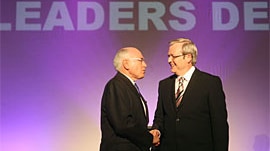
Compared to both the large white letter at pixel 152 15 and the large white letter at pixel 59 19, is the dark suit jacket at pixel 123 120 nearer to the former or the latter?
the large white letter at pixel 152 15

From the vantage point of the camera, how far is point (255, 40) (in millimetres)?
3803

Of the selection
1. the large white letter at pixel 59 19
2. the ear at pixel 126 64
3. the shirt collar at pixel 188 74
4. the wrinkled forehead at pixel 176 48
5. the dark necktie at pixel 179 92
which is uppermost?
the large white letter at pixel 59 19

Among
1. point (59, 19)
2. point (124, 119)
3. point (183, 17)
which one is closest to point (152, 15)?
point (183, 17)

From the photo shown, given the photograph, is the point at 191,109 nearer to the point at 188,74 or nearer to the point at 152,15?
the point at 188,74

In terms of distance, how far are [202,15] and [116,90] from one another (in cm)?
163

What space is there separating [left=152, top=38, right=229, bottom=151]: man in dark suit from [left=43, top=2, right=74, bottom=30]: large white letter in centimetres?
148

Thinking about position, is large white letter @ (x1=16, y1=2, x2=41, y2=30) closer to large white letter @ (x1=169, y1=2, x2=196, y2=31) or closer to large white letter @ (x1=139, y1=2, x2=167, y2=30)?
large white letter @ (x1=139, y1=2, x2=167, y2=30)

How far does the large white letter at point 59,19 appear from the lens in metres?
3.86

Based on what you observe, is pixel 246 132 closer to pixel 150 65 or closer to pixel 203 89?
pixel 150 65

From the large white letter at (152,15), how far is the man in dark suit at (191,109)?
1.19 m

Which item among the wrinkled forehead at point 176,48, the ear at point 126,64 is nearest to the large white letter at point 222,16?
the wrinkled forehead at point 176,48

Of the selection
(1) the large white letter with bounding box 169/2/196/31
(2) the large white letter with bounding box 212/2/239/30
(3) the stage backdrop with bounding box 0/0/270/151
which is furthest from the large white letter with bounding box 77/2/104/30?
(2) the large white letter with bounding box 212/2/239/30

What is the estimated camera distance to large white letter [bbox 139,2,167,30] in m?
3.82

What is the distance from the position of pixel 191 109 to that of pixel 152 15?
1.49m
